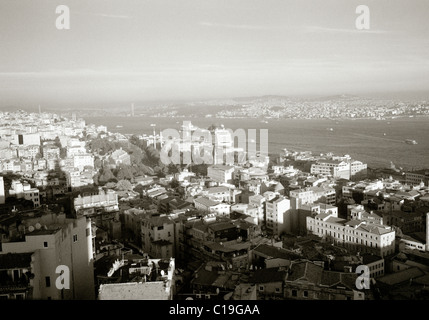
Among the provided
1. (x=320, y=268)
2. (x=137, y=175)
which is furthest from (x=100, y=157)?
(x=320, y=268)

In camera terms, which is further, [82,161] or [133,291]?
[82,161]

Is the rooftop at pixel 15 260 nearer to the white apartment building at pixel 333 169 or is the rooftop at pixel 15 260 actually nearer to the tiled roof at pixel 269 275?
the tiled roof at pixel 269 275

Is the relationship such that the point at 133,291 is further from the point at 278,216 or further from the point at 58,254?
the point at 278,216

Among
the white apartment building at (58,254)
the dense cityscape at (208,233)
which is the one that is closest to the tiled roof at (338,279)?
the dense cityscape at (208,233)

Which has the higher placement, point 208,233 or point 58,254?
point 58,254

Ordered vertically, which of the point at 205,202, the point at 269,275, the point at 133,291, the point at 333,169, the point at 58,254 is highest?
the point at 58,254

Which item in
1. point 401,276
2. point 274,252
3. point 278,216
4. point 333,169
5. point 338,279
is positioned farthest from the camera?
point 333,169

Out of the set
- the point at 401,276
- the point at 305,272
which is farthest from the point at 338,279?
the point at 401,276
